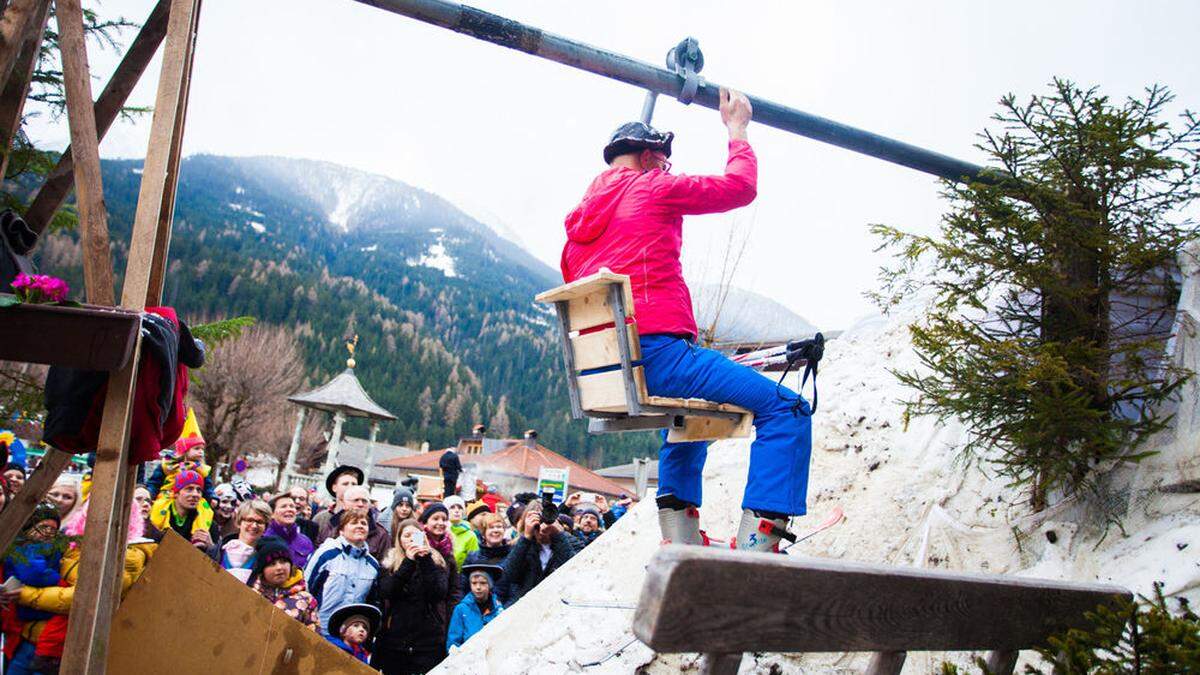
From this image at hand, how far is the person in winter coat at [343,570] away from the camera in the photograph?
5250 millimetres

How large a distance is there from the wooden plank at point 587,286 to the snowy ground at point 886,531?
2021 millimetres

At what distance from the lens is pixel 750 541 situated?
3.26 m

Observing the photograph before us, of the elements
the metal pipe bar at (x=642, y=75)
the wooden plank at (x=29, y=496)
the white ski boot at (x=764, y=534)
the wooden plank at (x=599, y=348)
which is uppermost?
the metal pipe bar at (x=642, y=75)

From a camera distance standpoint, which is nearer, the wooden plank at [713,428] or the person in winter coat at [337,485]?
the wooden plank at [713,428]

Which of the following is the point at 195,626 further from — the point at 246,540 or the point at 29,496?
the point at 246,540

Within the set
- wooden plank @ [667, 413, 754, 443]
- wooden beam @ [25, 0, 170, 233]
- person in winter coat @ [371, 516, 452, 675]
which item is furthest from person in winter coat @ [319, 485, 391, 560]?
wooden plank @ [667, 413, 754, 443]

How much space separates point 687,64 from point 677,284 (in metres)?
1.45

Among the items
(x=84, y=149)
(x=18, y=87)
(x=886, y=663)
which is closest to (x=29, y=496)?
(x=84, y=149)

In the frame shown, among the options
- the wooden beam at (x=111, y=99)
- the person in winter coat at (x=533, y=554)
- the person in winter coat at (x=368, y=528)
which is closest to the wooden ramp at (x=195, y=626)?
the wooden beam at (x=111, y=99)

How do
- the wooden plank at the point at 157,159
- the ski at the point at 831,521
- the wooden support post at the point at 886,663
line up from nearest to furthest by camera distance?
the wooden support post at the point at 886,663 → the wooden plank at the point at 157,159 → the ski at the point at 831,521

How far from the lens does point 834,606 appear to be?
65.8 inches

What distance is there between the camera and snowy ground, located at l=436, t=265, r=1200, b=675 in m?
3.42

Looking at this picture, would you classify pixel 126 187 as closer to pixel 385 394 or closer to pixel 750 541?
pixel 385 394

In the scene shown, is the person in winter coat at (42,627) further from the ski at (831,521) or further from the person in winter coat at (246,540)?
the ski at (831,521)
